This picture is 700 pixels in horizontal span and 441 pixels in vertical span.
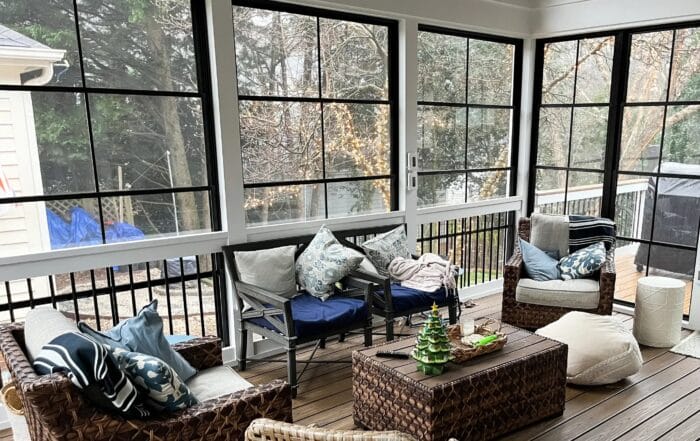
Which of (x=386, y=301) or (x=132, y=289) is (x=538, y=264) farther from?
(x=132, y=289)

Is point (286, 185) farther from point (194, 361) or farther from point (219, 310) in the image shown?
point (194, 361)

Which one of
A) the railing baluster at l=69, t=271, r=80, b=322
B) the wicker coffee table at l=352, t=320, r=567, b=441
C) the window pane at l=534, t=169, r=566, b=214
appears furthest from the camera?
the window pane at l=534, t=169, r=566, b=214

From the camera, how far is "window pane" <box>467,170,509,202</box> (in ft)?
15.4

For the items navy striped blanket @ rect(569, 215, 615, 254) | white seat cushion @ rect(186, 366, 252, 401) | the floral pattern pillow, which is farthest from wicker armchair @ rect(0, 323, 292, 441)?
navy striped blanket @ rect(569, 215, 615, 254)

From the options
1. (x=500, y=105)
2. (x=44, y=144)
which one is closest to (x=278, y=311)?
(x=44, y=144)

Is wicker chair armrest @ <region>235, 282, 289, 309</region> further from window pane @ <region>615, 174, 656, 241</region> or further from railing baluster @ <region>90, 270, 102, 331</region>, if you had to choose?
window pane @ <region>615, 174, 656, 241</region>

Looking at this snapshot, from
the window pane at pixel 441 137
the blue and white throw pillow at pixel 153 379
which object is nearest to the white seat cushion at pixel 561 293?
the window pane at pixel 441 137

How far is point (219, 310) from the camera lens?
11.4 ft

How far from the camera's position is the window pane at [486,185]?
185 inches

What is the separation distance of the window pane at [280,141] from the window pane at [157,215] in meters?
0.38

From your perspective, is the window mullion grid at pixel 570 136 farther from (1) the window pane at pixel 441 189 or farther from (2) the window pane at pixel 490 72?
(1) the window pane at pixel 441 189

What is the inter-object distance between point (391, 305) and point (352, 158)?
3.88ft

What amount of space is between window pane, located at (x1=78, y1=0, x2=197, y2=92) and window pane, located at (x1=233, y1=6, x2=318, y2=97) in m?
0.33

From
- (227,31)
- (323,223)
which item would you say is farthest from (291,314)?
(227,31)
